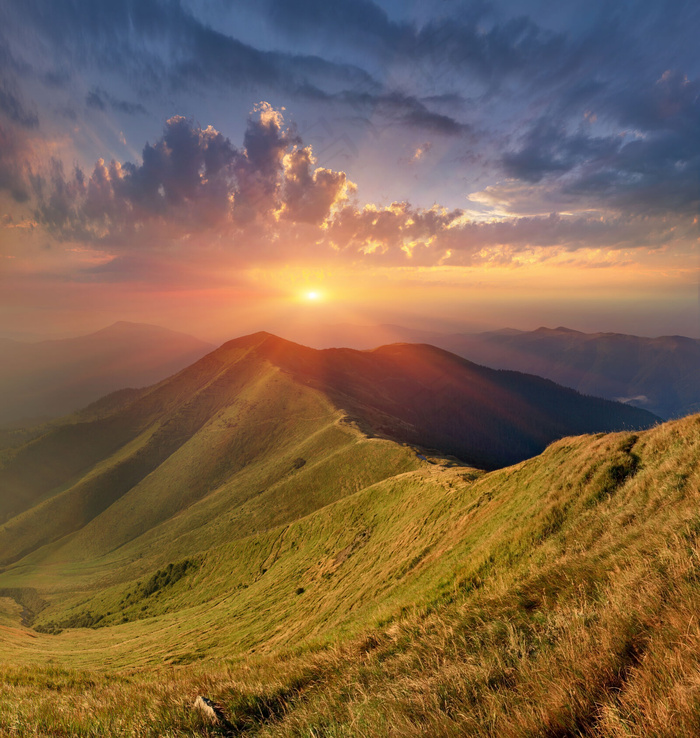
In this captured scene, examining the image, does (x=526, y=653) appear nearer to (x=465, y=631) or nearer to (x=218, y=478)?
(x=465, y=631)

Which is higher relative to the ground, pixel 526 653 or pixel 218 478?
pixel 526 653

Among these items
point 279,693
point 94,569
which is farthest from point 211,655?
point 94,569

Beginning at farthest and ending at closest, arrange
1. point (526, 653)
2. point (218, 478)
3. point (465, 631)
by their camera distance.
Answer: point (218, 478) → point (465, 631) → point (526, 653)

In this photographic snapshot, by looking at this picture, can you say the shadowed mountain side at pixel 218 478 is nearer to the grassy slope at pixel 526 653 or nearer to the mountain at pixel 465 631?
the mountain at pixel 465 631

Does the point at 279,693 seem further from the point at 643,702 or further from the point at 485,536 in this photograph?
the point at 485,536

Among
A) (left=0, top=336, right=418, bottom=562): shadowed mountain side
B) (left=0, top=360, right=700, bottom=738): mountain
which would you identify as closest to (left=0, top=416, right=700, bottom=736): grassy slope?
(left=0, top=360, right=700, bottom=738): mountain

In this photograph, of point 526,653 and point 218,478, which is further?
point 218,478

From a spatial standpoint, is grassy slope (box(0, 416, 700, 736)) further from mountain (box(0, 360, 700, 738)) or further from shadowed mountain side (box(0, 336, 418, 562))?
shadowed mountain side (box(0, 336, 418, 562))

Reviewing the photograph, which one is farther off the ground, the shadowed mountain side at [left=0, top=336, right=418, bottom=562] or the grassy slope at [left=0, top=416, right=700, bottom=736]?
the grassy slope at [left=0, top=416, right=700, bottom=736]

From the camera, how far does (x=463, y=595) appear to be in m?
10.7

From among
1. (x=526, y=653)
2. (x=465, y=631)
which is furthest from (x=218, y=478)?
(x=526, y=653)

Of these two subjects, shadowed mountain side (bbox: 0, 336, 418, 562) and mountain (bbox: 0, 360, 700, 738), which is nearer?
mountain (bbox: 0, 360, 700, 738)

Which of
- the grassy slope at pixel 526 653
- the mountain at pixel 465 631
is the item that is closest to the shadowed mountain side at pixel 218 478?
the mountain at pixel 465 631

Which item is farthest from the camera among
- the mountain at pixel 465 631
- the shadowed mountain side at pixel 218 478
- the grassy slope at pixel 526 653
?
the shadowed mountain side at pixel 218 478
